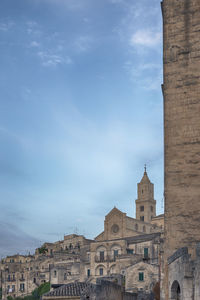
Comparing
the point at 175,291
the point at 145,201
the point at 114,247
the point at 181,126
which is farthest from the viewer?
the point at 145,201

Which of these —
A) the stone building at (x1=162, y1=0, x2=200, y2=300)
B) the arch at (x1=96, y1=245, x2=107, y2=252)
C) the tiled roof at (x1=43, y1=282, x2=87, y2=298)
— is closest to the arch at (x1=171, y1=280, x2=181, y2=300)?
the stone building at (x1=162, y1=0, x2=200, y2=300)

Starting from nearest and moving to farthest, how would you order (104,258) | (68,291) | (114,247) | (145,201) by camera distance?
(68,291) < (104,258) < (114,247) < (145,201)

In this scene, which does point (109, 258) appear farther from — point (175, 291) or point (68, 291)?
point (175, 291)

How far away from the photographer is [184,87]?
2203 cm

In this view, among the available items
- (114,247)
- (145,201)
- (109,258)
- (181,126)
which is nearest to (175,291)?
(181,126)

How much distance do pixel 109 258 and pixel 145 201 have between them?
32.3m

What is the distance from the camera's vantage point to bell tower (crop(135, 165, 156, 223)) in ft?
328

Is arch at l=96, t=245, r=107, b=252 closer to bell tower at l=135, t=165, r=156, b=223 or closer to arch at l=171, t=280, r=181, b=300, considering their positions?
bell tower at l=135, t=165, r=156, b=223

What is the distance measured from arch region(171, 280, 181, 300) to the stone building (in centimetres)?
275

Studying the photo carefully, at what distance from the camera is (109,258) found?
231ft

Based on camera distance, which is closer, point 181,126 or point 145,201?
point 181,126

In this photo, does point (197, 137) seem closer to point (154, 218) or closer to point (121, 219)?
point (121, 219)

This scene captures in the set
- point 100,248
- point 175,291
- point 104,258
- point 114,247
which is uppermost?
point 114,247

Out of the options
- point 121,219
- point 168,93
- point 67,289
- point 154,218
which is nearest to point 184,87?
point 168,93
